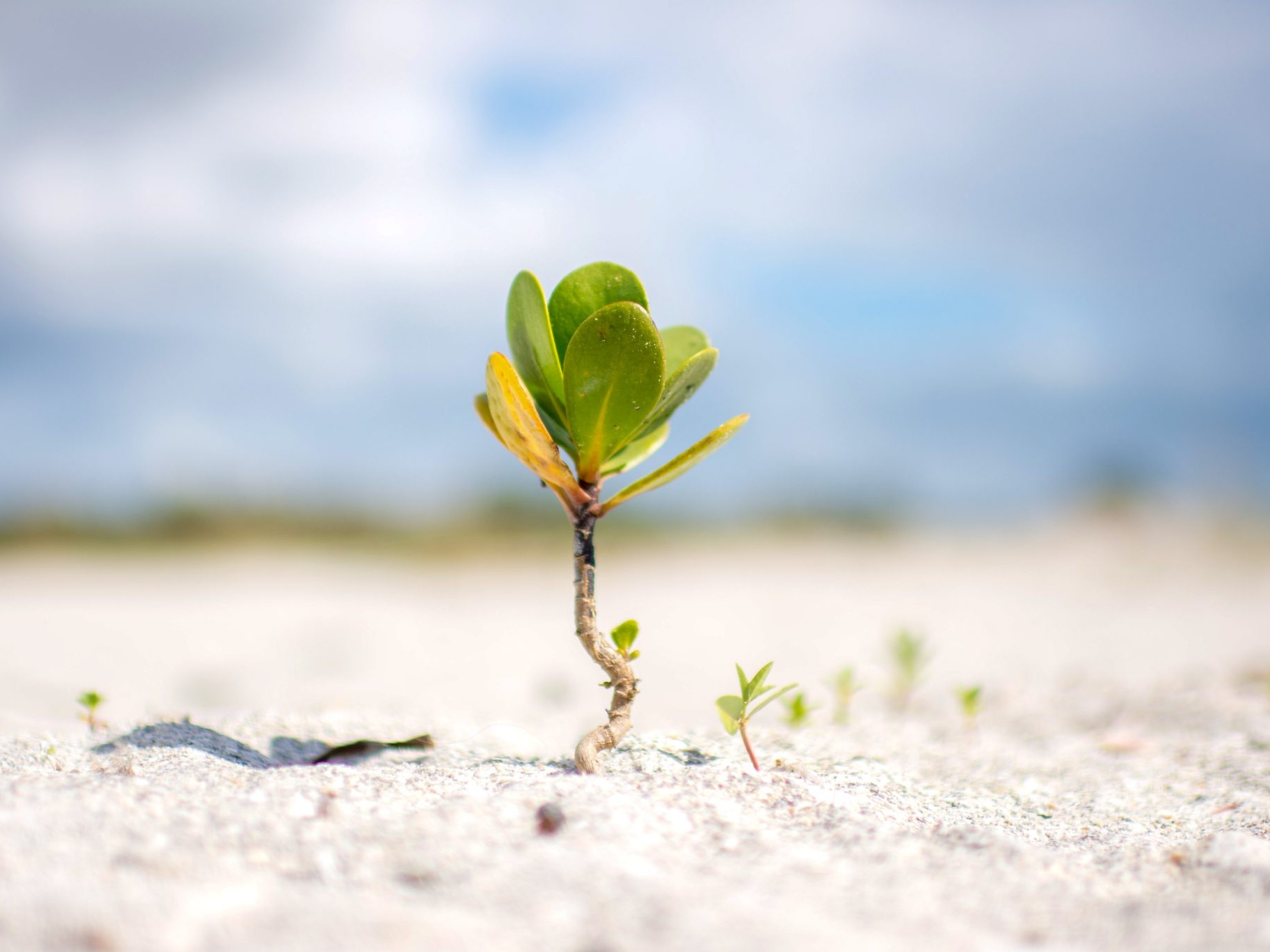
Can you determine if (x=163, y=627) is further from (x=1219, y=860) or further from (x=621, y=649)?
(x=1219, y=860)

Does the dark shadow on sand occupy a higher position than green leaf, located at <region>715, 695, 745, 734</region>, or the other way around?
green leaf, located at <region>715, 695, 745, 734</region>

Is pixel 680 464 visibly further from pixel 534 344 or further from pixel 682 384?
pixel 534 344

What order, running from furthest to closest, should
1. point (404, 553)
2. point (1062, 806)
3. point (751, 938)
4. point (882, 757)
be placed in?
point (404, 553), point (882, 757), point (1062, 806), point (751, 938)

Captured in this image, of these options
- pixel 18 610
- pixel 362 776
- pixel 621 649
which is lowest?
pixel 18 610

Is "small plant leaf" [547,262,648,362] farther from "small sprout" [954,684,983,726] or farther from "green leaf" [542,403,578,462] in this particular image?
"small sprout" [954,684,983,726]

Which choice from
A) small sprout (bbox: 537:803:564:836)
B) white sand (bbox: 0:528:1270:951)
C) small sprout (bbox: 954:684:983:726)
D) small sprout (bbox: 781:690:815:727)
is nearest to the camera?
white sand (bbox: 0:528:1270:951)

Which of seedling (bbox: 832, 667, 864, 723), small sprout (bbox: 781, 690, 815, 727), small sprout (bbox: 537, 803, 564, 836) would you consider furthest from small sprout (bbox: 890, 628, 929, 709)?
small sprout (bbox: 537, 803, 564, 836)

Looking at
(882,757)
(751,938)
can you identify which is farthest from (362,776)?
(882,757)
